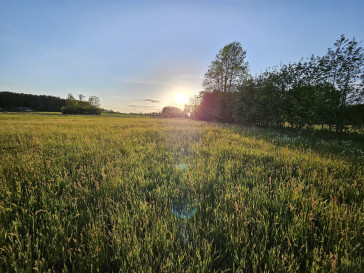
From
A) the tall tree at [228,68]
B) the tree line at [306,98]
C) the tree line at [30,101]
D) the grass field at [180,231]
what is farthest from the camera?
the tree line at [30,101]

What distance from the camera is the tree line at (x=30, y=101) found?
3644 inches

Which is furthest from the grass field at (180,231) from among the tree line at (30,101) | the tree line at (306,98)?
the tree line at (30,101)

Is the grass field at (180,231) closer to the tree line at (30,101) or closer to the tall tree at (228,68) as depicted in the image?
the tall tree at (228,68)

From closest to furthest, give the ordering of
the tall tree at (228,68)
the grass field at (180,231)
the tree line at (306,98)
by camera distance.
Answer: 1. the grass field at (180,231)
2. the tree line at (306,98)
3. the tall tree at (228,68)

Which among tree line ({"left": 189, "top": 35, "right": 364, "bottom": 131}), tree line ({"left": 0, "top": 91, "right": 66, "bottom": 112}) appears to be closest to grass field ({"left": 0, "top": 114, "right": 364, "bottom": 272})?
tree line ({"left": 189, "top": 35, "right": 364, "bottom": 131})

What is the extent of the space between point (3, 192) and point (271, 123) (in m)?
19.3

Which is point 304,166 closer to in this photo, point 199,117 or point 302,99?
point 302,99

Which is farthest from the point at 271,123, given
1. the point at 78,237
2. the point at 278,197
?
the point at 78,237

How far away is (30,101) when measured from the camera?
326 ft

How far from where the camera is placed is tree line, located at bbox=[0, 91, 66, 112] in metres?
92.6

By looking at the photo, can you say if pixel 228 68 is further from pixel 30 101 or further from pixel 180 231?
pixel 30 101

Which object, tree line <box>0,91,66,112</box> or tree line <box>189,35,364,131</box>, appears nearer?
tree line <box>189,35,364,131</box>

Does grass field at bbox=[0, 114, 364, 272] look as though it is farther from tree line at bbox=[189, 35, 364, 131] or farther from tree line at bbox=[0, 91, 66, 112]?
tree line at bbox=[0, 91, 66, 112]

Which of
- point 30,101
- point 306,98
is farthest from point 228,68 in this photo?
point 30,101
